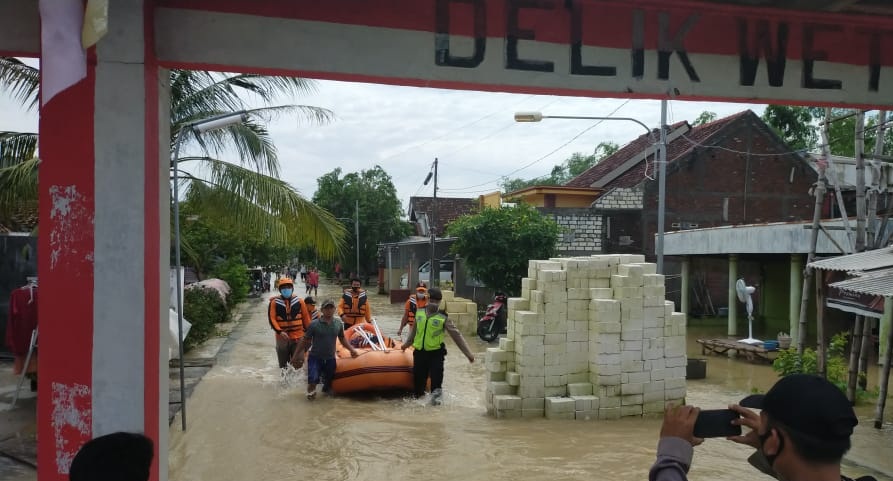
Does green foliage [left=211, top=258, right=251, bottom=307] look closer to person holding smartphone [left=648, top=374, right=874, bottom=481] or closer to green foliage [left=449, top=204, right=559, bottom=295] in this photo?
green foliage [left=449, top=204, right=559, bottom=295]

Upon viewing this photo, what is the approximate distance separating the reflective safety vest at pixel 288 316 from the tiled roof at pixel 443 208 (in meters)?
26.6

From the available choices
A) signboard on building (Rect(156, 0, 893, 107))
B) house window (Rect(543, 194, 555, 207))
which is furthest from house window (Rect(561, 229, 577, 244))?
signboard on building (Rect(156, 0, 893, 107))

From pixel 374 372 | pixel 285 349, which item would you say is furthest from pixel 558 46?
pixel 285 349

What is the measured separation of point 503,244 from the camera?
19.6 metres

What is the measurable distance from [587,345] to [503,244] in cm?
1041

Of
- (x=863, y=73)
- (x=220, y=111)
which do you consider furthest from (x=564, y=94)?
(x=220, y=111)

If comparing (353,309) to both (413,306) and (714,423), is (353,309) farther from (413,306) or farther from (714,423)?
(714,423)

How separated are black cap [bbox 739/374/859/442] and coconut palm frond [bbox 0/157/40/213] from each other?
9730mm

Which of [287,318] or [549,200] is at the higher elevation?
[549,200]

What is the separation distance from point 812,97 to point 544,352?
4941 mm

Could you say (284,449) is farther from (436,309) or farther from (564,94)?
(564,94)

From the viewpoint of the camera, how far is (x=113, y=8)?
12.6 ft

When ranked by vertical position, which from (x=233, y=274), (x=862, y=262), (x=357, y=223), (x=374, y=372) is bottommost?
(x=374, y=372)

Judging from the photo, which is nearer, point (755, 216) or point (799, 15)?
point (799, 15)
